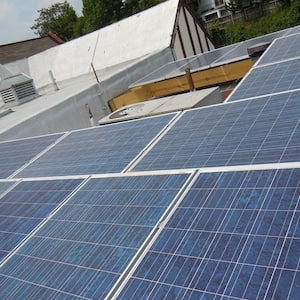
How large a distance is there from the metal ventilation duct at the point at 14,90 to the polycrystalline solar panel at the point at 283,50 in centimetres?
1567

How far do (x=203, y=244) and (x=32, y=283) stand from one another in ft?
8.36

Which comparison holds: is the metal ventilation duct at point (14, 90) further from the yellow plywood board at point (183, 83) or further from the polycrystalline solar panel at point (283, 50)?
the polycrystalline solar panel at point (283, 50)

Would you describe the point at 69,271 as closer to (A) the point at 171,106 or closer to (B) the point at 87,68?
(A) the point at 171,106

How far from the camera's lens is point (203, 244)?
14.7ft

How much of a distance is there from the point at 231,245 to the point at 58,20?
97.3 metres

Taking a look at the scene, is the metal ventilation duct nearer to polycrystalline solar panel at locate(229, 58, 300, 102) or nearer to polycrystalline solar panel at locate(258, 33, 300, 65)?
polycrystalline solar panel at locate(258, 33, 300, 65)

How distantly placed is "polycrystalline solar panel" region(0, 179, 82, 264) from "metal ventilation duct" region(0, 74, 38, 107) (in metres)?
15.9

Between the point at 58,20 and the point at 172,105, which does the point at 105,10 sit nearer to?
the point at 58,20

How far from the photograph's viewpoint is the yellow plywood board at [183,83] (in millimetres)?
16484

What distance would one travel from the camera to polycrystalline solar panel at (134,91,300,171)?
19.5 ft

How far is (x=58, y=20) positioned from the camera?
92.5 m

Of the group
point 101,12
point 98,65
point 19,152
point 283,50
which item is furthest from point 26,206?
point 101,12

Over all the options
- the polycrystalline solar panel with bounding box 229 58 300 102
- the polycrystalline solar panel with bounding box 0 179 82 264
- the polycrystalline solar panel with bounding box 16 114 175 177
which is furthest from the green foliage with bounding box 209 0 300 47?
the polycrystalline solar panel with bounding box 0 179 82 264

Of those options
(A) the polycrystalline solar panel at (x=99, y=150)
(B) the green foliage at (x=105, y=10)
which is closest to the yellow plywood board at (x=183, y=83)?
(A) the polycrystalline solar panel at (x=99, y=150)
